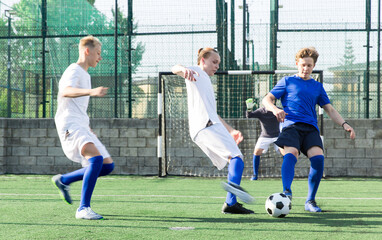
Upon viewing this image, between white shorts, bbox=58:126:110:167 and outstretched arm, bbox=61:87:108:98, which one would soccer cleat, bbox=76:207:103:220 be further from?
outstretched arm, bbox=61:87:108:98

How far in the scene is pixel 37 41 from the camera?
34.4 ft

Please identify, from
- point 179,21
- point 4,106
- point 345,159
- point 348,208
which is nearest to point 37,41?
point 4,106

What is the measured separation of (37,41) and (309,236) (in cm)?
852

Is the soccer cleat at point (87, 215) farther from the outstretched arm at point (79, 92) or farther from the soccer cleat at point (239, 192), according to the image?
the soccer cleat at point (239, 192)

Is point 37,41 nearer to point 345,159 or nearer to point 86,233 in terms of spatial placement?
point 345,159

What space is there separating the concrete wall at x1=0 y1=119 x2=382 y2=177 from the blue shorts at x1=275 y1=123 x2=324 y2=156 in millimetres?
5085

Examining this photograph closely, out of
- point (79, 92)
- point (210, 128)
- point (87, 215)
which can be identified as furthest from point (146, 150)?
point (79, 92)

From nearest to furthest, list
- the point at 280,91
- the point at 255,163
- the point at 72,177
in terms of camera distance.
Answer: the point at 72,177 → the point at 280,91 → the point at 255,163

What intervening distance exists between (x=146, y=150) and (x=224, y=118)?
178 centimetres

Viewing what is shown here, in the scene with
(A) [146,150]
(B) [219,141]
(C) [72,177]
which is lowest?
(A) [146,150]

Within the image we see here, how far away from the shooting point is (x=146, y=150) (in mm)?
10211

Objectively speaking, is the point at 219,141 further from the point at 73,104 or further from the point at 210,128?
the point at 73,104

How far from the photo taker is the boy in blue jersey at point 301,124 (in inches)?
187

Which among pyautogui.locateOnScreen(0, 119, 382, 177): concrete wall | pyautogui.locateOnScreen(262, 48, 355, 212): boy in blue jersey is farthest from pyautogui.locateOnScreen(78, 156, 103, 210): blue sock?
pyautogui.locateOnScreen(0, 119, 382, 177): concrete wall
